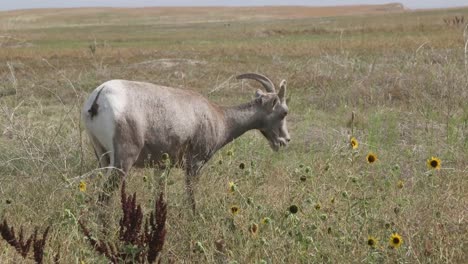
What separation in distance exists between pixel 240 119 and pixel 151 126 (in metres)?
2.07

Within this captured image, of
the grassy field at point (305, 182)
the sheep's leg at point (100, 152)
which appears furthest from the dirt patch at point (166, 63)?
the sheep's leg at point (100, 152)

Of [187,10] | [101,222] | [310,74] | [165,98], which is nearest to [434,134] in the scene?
[165,98]

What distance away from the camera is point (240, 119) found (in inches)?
360

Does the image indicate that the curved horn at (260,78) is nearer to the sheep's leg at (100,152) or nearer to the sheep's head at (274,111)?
the sheep's head at (274,111)

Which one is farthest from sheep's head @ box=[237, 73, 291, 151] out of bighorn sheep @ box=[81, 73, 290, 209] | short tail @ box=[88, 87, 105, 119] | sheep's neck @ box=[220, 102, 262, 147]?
short tail @ box=[88, 87, 105, 119]

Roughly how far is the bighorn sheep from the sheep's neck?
2 cm

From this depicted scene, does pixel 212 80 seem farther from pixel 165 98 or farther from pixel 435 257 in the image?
pixel 435 257

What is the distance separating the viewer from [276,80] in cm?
1894

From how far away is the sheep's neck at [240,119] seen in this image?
9.01m

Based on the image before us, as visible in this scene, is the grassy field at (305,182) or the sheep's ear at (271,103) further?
the sheep's ear at (271,103)

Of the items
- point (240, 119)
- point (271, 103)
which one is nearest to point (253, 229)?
point (240, 119)

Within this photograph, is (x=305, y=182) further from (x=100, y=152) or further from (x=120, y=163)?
(x=100, y=152)

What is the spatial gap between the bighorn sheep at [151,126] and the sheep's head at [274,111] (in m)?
0.32

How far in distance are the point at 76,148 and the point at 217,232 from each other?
3836mm
